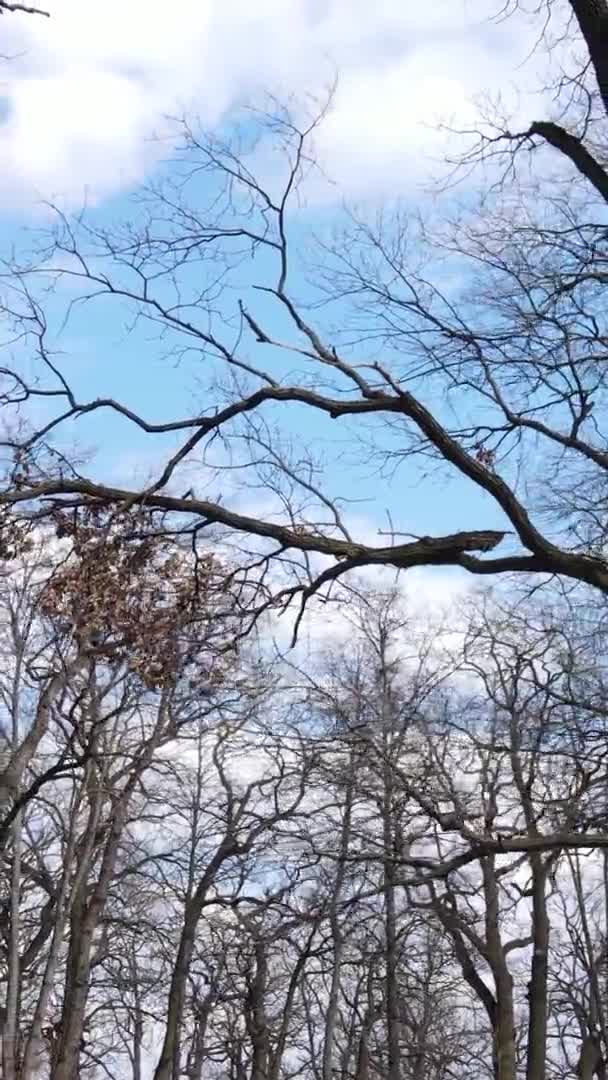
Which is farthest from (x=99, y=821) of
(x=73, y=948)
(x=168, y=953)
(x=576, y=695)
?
(x=576, y=695)

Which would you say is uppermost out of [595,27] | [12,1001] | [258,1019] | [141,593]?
[258,1019]

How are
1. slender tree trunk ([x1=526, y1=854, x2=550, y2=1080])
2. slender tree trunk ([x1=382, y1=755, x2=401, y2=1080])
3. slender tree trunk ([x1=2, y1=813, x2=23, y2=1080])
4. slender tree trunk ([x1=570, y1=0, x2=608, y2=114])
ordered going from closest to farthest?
slender tree trunk ([x1=570, y1=0, x2=608, y2=114])
slender tree trunk ([x1=382, y1=755, x2=401, y2=1080])
slender tree trunk ([x1=2, y1=813, x2=23, y2=1080])
slender tree trunk ([x1=526, y1=854, x2=550, y2=1080])

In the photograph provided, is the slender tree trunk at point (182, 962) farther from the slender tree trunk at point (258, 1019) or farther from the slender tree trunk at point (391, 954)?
the slender tree trunk at point (391, 954)

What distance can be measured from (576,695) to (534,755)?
74 cm

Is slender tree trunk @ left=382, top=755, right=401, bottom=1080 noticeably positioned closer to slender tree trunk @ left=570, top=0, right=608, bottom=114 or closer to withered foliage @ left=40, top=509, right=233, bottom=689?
withered foliage @ left=40, top=509, right=233, bottom=689

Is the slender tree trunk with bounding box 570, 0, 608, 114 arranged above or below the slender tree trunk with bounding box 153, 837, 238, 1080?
below

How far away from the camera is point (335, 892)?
74.4 ft

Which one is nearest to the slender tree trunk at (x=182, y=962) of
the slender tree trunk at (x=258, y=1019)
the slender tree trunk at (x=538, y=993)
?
the slender tree trunk at (x=258, y=1019)

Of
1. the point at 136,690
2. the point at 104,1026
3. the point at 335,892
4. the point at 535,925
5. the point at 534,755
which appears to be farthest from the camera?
the point at 104,1026

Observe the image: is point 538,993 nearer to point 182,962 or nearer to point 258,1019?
point 182,962

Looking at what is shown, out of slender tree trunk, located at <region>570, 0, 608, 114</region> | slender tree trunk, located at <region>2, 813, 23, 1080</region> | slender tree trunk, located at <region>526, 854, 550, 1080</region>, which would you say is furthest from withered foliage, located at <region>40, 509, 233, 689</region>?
slender tree trunk, located at <region>526, 854, 550, 1080</region>

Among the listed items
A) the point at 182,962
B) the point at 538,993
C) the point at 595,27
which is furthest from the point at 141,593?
the point at 182,962

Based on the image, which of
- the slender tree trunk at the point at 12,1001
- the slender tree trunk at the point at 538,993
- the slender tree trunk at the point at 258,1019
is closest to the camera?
the slender tree trunk at the point at 12,1001

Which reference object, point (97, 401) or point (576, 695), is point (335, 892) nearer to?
point (576, 695)
